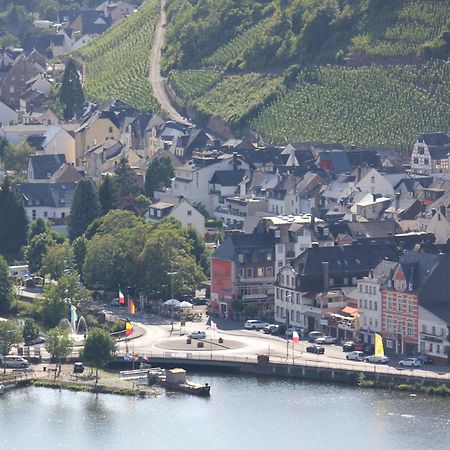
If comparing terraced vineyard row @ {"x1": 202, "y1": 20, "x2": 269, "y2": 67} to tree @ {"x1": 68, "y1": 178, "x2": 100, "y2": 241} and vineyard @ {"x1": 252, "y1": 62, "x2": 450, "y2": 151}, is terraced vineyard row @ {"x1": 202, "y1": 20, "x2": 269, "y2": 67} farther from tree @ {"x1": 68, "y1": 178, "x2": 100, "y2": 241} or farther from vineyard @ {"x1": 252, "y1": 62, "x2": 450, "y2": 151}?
tree @ {"x1": 68, "y1": 178, "x2": 100, "y2": 241}

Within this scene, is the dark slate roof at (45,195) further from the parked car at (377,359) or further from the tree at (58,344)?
the parked car at (377,359)

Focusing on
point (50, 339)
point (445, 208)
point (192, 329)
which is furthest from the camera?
point (445, 208)

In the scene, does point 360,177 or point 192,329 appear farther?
point 360,177

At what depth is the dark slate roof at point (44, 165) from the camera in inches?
4774

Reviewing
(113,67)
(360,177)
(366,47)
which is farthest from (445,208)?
(113,67)

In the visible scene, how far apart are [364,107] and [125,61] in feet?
102

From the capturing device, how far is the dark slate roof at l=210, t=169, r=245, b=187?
112 metres

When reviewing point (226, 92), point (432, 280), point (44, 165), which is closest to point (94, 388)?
point (432, 280)

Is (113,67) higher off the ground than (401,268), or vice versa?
(113,67)

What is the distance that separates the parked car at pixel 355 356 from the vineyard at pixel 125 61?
5790cm

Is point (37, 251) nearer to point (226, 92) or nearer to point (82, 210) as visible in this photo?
point (82, 210)

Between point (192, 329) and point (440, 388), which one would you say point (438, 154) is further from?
point (440, 388)

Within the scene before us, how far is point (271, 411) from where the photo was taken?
7712cm

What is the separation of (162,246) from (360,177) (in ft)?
54.9
